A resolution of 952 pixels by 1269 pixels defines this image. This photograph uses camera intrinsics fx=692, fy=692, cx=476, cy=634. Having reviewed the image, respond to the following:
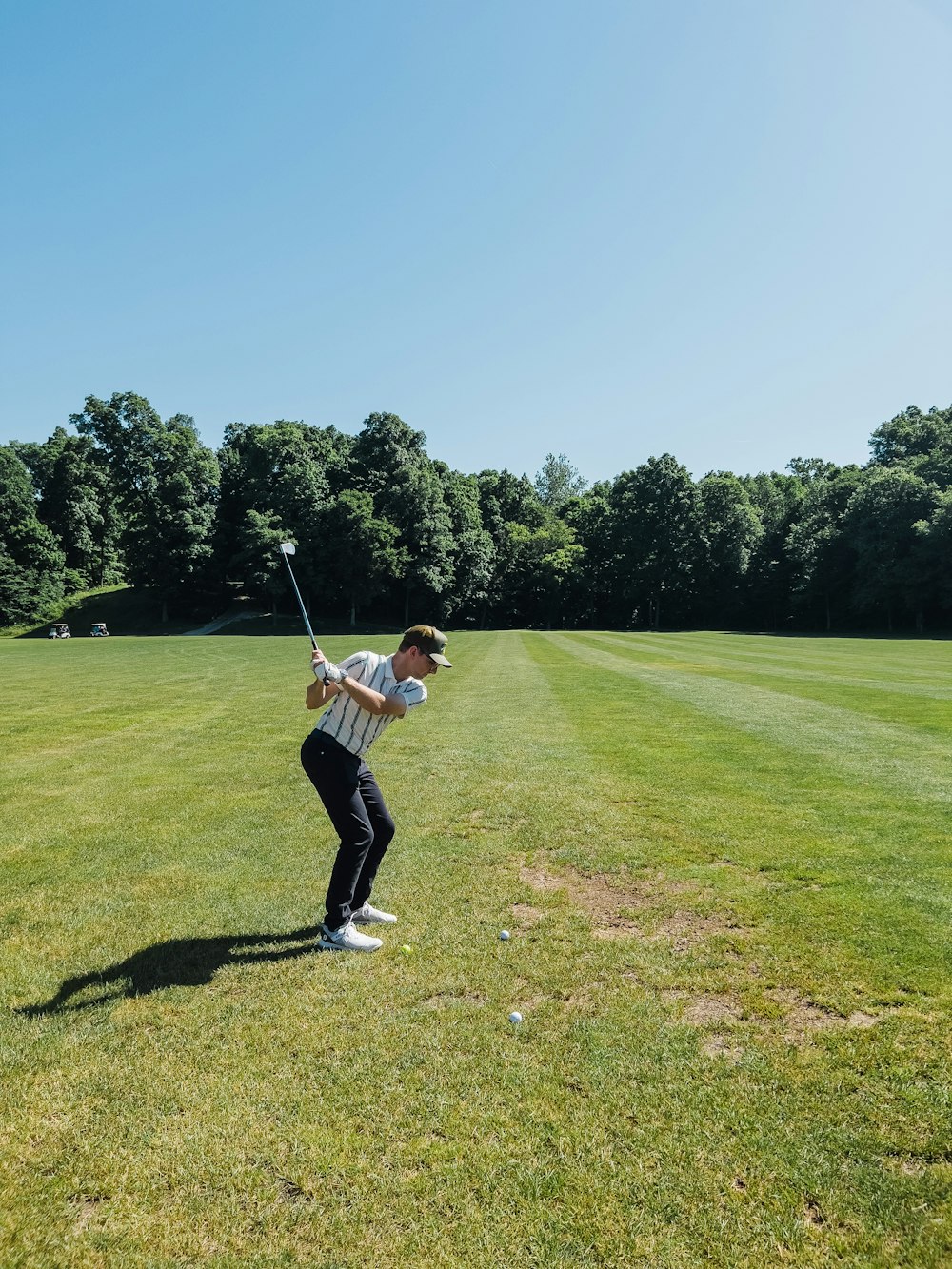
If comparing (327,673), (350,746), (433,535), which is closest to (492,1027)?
(350,746)

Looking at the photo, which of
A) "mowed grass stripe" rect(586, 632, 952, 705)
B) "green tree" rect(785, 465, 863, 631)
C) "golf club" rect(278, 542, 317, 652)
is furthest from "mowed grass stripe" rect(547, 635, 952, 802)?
"green tree" rect(785, 465, 863, 631)

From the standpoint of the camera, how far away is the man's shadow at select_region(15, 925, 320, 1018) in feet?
14.9

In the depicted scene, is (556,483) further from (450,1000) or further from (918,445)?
(450,1000)

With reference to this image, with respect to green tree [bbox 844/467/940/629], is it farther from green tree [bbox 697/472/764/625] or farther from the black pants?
the black pants

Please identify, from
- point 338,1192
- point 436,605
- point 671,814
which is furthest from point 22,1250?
point 436,605

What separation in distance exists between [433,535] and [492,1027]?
2434 inches

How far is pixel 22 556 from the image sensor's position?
6525 centimetres

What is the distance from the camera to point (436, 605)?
68.1m

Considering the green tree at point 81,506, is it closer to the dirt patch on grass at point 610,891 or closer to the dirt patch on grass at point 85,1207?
the dirt patch on grass at point 610,891

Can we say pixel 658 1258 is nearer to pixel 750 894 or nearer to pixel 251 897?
pixel 750 894

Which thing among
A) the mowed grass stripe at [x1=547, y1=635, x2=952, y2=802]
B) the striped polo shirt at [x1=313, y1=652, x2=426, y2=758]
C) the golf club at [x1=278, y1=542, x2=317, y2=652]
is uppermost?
the golf club at [x1=278, y1=542, x2=317, y2=652]

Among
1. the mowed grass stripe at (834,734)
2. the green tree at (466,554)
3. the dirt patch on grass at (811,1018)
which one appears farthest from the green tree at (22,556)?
the dirt patch on grass at (811,1018)

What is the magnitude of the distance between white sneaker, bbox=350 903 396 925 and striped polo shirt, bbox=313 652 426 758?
4.52 ft

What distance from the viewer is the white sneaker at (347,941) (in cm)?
520
